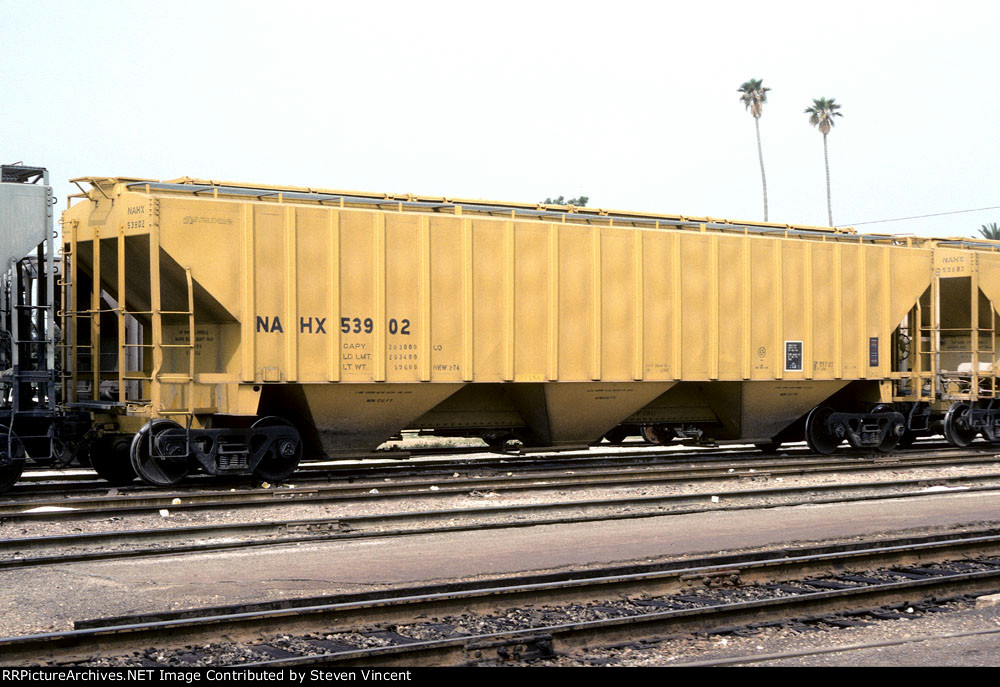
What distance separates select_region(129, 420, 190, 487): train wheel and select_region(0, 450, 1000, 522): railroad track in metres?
0.23

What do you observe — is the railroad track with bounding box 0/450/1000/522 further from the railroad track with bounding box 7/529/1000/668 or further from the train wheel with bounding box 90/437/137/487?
the railroad track with bounding box 7/529/1000/668

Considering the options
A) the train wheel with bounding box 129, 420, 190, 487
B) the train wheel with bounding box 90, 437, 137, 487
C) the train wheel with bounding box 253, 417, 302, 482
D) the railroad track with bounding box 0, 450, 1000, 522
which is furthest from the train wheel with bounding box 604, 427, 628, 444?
the train wheel with bounding box 90, 437, 137, 487

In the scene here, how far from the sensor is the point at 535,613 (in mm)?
7191

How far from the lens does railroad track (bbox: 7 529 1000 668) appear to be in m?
6.07

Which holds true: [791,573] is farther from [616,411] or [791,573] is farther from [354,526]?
[616,411]

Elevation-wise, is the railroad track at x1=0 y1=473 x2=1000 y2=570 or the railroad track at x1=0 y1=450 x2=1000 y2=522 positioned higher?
the railroad track at x1=0 y1=450 x2=1000 y2=522

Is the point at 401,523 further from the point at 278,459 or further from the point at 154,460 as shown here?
the point at 154,460

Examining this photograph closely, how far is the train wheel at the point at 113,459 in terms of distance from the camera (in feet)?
46.6

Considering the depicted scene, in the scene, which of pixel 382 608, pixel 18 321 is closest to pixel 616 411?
pixel 18 321

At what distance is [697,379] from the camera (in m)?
17.1

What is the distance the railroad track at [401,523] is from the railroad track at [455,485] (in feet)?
4.86

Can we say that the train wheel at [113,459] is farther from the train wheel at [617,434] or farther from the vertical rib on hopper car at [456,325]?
the train wheel at [617,434]
